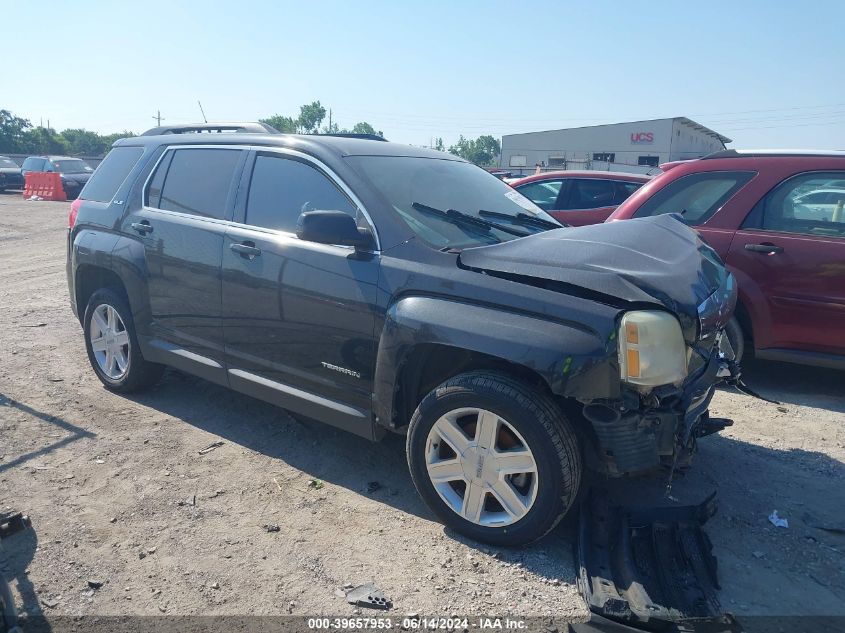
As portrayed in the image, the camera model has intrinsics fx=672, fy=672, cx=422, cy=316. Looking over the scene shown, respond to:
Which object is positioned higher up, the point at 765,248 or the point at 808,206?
the point at 808,206

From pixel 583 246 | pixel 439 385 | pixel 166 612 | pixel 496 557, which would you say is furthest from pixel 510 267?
pixel 166 612

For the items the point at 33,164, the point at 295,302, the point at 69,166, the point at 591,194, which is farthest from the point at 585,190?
the point at 33,164

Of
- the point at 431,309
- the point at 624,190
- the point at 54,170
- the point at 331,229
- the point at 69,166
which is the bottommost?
the point at 431,309

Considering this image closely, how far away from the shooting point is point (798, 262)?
16.0 feet

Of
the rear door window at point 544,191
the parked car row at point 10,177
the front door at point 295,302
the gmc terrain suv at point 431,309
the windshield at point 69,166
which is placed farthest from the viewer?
the parked car row at point 10,177

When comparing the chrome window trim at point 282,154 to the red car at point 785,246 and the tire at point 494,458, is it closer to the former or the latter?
the tire at point 494,458

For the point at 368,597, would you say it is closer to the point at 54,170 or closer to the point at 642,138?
the point at 54,170

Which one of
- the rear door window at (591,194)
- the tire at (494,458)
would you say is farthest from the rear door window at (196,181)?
the rear door window at (591,194)

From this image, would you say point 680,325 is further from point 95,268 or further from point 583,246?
point 95,268

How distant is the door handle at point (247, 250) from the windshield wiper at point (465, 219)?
96 centimetres

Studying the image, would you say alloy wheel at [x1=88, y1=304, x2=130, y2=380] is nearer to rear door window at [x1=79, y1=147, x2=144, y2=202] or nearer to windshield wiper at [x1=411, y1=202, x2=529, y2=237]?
rear door window at [x1=79, y1=147, x2=144, y2=202]

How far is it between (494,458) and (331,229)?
1371mm

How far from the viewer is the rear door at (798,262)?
4793 millimetres

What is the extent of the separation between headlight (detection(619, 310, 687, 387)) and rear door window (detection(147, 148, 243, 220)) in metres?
2.63
